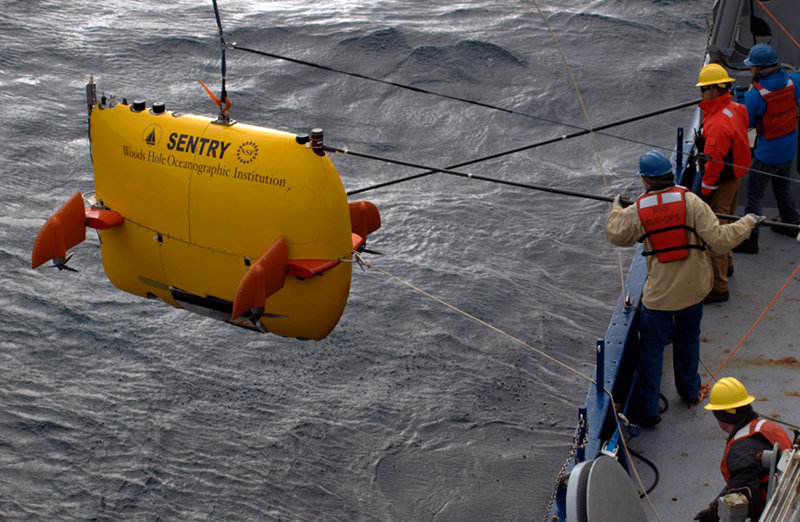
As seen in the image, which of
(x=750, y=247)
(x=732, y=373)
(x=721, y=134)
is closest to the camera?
(x=732, y=373)

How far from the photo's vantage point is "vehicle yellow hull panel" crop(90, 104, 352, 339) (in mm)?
4008

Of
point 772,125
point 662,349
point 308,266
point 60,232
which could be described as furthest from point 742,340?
point 60,232

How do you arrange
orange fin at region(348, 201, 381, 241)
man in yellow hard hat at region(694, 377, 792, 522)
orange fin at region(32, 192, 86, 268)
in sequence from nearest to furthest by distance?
man in yellow hard hat at region(694, 377, 792, 522), orange fin at region(32, 192, 86, 268), orange fin at region(348, 201, 381, 241)

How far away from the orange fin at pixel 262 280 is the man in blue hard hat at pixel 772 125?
11.6 ft

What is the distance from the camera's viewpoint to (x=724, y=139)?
17.6 ft

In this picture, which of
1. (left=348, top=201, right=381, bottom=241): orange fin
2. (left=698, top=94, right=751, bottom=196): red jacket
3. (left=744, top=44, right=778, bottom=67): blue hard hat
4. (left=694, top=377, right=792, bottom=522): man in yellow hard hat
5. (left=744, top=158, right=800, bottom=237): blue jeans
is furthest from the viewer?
(left=744, top=158, right=800, bottom=237): blue jeans

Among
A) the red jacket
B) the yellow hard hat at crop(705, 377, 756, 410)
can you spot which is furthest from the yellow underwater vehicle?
the red jacket

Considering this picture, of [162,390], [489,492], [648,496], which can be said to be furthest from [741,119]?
[162,390]

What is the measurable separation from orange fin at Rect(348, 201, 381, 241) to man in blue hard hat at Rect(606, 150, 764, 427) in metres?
1.27

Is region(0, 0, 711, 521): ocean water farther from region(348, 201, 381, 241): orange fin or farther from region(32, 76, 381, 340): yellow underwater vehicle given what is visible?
region(348, 201, 381, 241): orange fin

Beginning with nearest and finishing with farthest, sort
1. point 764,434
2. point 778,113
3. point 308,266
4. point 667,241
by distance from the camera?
point 764,434
point 308,266
point 667,241
point 778,113

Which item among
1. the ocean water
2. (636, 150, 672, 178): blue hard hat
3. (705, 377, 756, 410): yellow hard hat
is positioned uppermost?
(636, 150, 672, 178): blue hard hat

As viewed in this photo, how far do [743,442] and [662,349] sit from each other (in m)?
1.28

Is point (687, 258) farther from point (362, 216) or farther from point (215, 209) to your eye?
point (215, 209)
